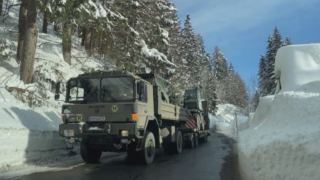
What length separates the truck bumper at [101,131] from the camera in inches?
368

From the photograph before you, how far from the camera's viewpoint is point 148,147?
10.5 m

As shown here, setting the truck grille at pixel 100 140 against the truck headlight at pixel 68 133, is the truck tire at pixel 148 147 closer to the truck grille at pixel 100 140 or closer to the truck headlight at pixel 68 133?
the truck grille at pixel 100 140

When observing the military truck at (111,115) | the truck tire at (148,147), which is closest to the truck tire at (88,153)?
the military truck at (111,115)

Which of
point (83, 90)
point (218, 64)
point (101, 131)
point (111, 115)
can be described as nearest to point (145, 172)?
point (101, 131)

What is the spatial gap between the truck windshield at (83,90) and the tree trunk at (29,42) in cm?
612

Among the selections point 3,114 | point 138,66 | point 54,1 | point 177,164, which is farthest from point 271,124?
point 138,66

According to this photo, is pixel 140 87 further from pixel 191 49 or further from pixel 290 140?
pixel 191 49

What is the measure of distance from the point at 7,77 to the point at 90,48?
11489mm

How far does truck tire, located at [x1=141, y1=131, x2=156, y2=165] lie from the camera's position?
10.2 m

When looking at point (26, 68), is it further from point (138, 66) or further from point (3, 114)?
point (138, 66)

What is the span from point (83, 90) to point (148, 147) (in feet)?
9.43

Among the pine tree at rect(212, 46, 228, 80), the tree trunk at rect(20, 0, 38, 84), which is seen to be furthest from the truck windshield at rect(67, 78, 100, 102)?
the pine tree at rect(212, 46, 228, 80)

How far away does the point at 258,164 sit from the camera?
19.7 ft

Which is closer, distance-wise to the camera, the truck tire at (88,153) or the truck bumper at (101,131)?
the truck bumper at (101,131)
